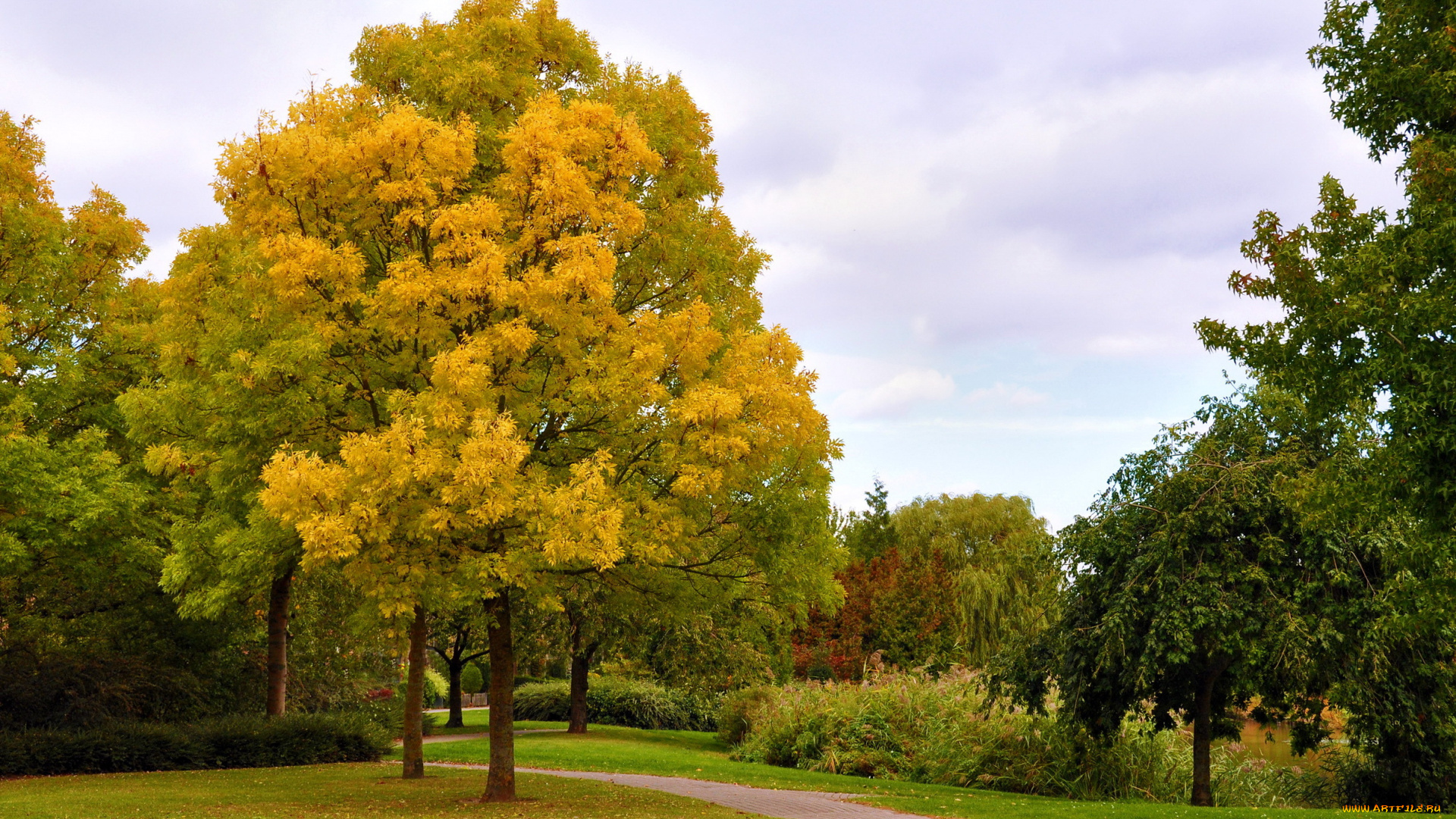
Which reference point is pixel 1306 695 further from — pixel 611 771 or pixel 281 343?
pixel 281 343

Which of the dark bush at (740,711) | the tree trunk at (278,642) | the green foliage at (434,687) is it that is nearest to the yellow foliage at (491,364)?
the tree trunk at (278,642)

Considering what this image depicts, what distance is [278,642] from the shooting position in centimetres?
2239

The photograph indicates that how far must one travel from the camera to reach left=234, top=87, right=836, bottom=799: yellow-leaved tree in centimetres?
1154

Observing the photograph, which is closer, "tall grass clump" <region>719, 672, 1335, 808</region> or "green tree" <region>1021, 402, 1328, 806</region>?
"green tree" <region>1021, 402, 1328, 806</region>

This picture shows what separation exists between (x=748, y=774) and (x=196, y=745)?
10.8m

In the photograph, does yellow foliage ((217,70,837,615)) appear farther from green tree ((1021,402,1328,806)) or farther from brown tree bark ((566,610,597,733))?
brown tree bark ((566,610,597,733))

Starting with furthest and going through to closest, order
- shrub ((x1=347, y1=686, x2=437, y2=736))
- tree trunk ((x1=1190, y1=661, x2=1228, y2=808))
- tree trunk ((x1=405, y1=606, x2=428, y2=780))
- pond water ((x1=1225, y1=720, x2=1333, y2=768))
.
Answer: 1. shrub ((x1=347, y1=686, x2=437, y2=736))
2. pond water ((x1=1225, y1=720, x2=1333, y2=768))
3. tree trunk ((x1=405, y1=606, x2=428, y2=780))
4. tree trunk ((x1=1190, y1=661, x2=1228, y2=808))

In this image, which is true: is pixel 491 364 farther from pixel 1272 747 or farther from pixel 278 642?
pixel 1272 747

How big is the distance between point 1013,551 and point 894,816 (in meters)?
18.3

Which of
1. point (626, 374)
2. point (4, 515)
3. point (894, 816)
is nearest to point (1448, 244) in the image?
point (626, 374)

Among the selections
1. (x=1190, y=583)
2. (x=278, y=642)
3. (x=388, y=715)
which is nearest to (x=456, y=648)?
(x=388, y=715)

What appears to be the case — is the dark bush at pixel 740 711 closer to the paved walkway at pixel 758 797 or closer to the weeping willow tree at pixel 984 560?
the weeping willow tree at pixel 984 560

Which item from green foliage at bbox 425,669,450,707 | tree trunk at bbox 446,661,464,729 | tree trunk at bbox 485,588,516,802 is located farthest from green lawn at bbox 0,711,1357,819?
→ green foliage at bbox 425,669,450,707

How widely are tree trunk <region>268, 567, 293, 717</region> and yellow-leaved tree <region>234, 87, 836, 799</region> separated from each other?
9345mm
